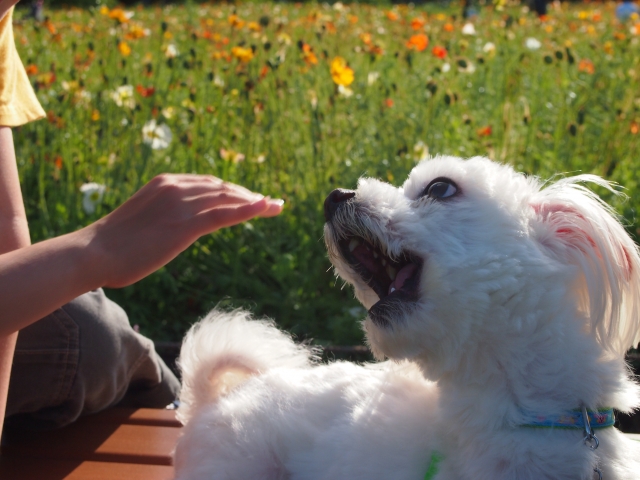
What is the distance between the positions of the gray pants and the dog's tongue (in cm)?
86

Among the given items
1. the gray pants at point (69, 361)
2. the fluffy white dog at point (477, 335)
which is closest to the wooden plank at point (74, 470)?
the gray pants at point (69, 361)

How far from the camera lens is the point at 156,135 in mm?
2807

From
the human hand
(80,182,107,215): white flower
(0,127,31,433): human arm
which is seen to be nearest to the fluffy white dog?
the human hand

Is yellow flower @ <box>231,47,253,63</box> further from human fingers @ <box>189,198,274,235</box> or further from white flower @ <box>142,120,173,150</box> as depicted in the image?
human fingers @ <box>189,198,274,235</box>

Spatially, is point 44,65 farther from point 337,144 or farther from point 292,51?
point 337,144

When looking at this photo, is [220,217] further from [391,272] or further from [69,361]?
[69,361]

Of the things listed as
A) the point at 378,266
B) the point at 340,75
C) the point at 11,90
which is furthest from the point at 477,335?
the point at 340,75

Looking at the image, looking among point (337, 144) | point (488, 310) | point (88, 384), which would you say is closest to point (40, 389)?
point (88, 384)

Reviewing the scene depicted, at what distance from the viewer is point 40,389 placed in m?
1.76

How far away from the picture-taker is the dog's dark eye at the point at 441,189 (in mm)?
1301

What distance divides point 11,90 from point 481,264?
49.7 inches

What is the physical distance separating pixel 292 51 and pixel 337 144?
80 cm

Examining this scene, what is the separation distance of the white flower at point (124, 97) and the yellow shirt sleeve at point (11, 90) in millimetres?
1038

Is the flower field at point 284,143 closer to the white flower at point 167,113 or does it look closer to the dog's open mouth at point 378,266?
the white flower at point 167,113
